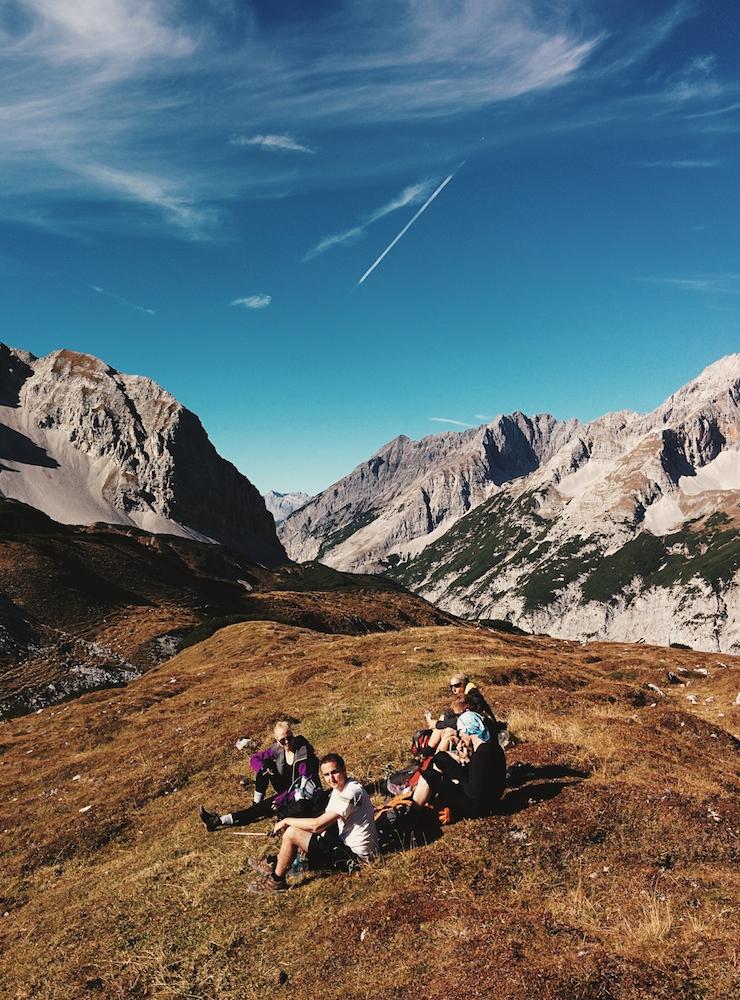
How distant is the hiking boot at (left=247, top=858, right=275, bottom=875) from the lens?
12.8 meters

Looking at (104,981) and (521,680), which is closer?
(104,981)

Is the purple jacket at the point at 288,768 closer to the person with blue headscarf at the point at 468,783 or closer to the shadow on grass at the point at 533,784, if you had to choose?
the person with blue headscarf at the point at 468,783

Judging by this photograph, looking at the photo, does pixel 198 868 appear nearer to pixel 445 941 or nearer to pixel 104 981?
pixel 104 981

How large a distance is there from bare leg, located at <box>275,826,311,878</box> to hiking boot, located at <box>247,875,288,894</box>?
16 centimetres

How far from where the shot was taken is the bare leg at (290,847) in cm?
1237

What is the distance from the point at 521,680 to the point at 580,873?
69.5 feet

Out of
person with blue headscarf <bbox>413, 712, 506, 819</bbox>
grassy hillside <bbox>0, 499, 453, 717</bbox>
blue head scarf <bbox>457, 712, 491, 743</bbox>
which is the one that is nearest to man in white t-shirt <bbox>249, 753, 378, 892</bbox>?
person with blue headscarf <bbox>413, 712, 506, 819</bbox>

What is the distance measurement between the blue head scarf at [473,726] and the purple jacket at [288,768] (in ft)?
14.2

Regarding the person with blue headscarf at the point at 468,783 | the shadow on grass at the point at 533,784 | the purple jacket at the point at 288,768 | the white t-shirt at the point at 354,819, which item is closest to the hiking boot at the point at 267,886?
the white t-shirt at the point at 354,819

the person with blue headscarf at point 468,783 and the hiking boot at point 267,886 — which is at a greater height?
the person with blue headscarf at point 468,783

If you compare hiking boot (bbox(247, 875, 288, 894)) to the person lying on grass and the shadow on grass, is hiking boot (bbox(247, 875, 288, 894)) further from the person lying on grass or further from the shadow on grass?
the person lying on grass

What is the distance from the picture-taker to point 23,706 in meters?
56.0

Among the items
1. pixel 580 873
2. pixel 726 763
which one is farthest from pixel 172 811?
pixel 726 763

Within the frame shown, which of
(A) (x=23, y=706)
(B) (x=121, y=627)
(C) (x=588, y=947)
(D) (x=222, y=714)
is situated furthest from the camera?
(B) (x=121, y=627)
